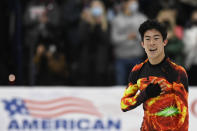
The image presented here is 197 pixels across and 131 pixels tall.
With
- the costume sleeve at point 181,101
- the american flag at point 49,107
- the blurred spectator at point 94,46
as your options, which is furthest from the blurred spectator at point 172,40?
the costume sleeve at point 181,101

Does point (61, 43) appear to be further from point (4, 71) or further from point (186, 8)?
point (186, 8)

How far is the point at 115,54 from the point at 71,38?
116 centimetres

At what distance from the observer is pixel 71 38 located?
1035cm

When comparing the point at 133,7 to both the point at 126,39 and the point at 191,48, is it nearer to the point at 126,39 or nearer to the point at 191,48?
the point at 126,39

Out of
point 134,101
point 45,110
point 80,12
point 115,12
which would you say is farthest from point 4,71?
point 134,101

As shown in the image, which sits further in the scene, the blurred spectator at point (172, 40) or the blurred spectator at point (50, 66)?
the blurred spectator at point (50, 66)

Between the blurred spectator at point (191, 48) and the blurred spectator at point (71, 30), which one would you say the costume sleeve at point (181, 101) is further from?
the blurred spectator at point (71, 30)

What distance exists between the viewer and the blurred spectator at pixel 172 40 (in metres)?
9.57

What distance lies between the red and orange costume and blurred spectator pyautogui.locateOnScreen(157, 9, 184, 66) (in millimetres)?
4944

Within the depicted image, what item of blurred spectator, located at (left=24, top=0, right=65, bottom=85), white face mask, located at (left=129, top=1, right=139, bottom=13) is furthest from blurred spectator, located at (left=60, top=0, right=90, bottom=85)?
white face mask, located at (left=129, top=1, right=139, bottom=13)

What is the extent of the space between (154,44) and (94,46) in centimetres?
547

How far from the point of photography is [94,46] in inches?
392

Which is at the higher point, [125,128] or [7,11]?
[7,11]

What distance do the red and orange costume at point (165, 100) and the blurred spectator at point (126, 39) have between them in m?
4.87
